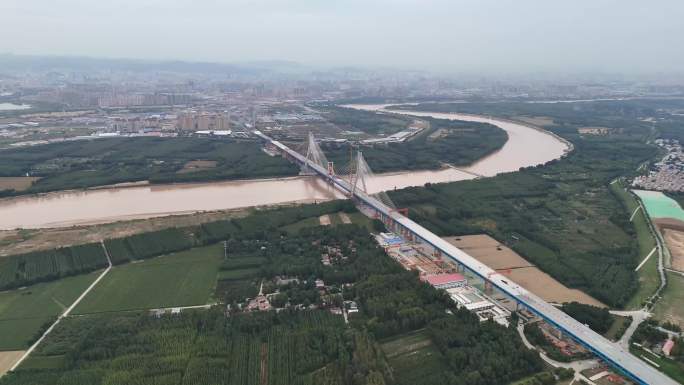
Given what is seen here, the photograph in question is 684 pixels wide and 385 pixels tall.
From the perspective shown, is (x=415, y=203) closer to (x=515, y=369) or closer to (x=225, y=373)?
(x=515, y=369)

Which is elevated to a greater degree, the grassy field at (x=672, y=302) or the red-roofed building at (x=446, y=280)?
the grassy field at (x=672, y=302)

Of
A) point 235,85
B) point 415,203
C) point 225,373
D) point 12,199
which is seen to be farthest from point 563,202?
point 235,85

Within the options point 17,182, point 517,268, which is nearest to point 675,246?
point 517,268

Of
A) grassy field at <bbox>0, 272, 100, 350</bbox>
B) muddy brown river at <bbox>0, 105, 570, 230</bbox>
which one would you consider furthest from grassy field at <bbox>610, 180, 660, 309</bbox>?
grassy field at <bbox>0, 272, 100, 350</bbox>

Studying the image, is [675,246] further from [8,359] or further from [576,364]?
[8,359]

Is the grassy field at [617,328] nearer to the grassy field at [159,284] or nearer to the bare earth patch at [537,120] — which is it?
the grassy field at [159,284]

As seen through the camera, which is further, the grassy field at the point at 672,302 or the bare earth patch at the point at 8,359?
the grassy field at the point at 672,302

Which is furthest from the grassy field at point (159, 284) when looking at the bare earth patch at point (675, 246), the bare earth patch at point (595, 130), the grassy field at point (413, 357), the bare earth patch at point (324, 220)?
the bare earth patch at point (595, 130)
